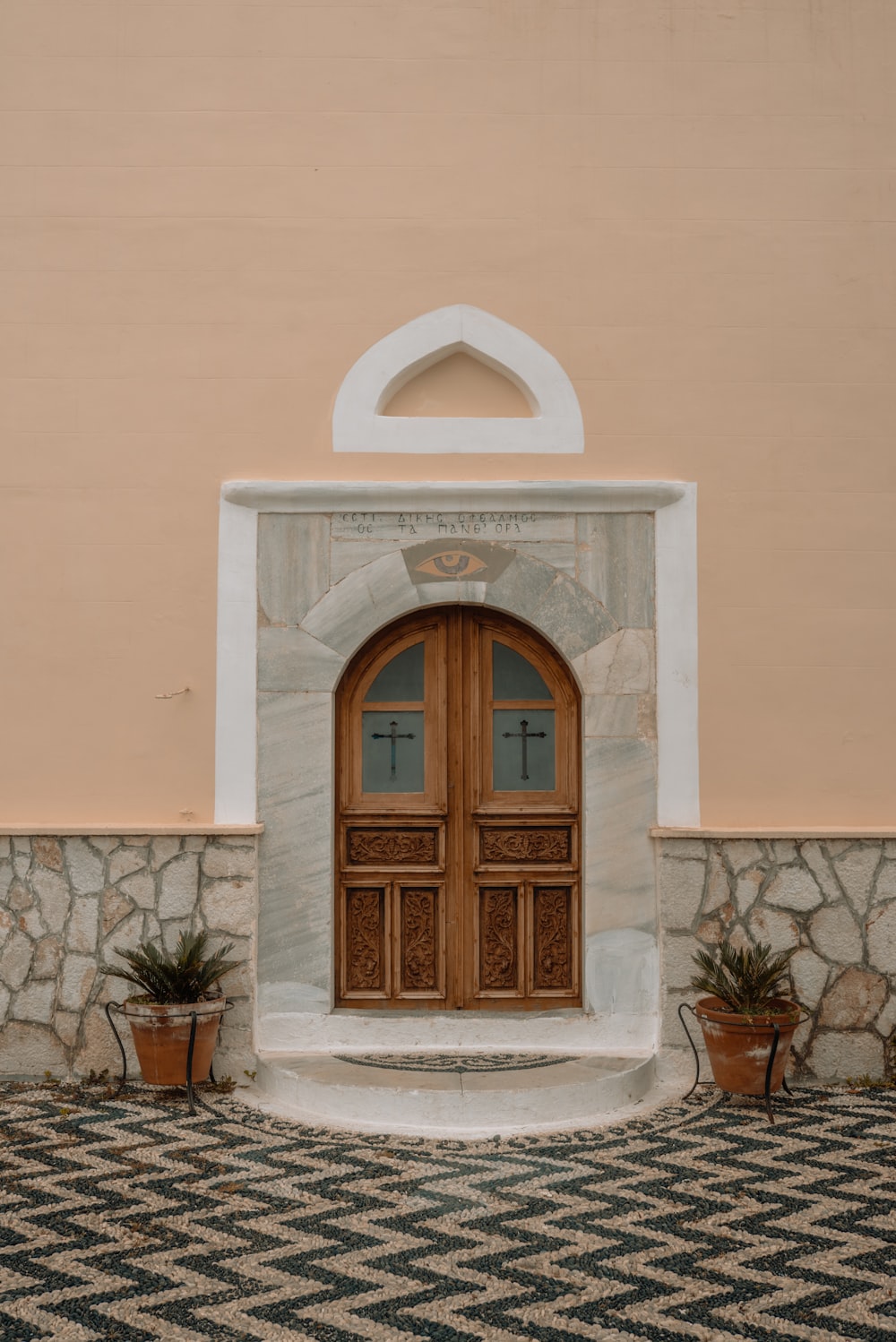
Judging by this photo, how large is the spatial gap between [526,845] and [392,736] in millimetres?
871

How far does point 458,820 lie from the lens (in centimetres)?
659

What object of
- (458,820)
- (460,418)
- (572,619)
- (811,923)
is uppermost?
(460,418)

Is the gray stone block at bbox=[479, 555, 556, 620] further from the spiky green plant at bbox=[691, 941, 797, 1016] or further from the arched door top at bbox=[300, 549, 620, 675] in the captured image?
the spiky green plant at bbox=[691, 941, 797, 1016]

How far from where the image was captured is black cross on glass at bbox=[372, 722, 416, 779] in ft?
21.8

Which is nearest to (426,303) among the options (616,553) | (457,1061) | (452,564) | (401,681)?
(452,564)

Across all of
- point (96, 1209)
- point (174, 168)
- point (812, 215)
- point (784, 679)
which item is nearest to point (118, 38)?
point (174, 168)

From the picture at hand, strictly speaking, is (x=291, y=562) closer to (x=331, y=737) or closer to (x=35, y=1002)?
(x=331, y=737)

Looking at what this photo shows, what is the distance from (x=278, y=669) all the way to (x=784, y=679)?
251 centimetres

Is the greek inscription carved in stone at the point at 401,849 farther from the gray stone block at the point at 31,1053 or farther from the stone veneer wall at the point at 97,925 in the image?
the gray stone block at the point at 31,1053

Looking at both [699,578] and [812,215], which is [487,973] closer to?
[699,578]

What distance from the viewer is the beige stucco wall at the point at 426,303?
6.46m

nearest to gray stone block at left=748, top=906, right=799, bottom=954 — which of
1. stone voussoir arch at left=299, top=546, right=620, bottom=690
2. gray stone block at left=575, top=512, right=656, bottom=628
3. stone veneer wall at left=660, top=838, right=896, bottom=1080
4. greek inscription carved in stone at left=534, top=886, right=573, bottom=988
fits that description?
stone veneer wall at left=660, top=838, right=896, bottom=1080

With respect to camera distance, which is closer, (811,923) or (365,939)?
(811,923)

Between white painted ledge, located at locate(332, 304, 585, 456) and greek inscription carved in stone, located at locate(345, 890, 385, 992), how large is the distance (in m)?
2.26
